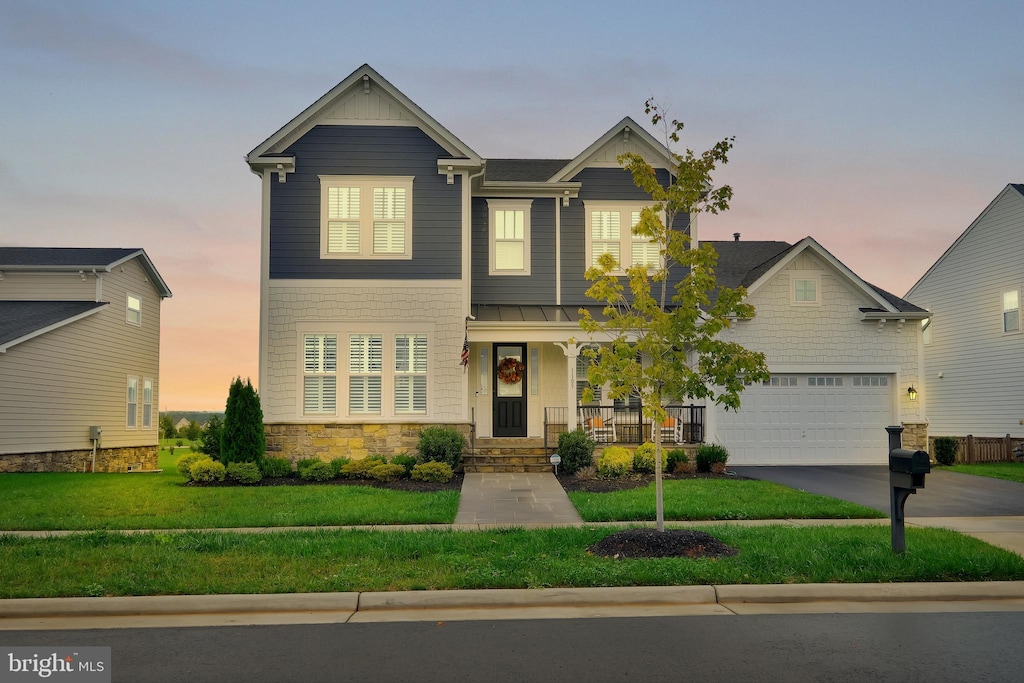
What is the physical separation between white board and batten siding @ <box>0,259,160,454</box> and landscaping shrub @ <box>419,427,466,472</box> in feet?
38.0

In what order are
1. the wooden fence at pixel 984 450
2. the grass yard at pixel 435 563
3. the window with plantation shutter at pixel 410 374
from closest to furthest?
1. the grass yard at pixel 435 563
2. the window with plantation shutter at pixel 410 374
3. the wooden fence at pixel 984 450

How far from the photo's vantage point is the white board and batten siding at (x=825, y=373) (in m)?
21.9

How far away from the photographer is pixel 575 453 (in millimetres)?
18297

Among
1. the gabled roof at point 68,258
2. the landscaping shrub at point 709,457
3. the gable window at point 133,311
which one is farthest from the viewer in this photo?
the gable window at point 133,311

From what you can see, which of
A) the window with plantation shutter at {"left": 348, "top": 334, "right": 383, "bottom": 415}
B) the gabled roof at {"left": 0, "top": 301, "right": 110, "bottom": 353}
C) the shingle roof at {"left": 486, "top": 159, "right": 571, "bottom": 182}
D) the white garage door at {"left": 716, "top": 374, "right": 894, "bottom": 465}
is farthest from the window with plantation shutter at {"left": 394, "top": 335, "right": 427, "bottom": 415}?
the gabled roof at {"left": 0, "top": 301, "right": 110, "bottom": 353}

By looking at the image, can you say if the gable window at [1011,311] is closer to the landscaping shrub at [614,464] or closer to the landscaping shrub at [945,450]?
the landscaping shrub at [945,450]

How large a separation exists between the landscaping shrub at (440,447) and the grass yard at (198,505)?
2330 millimetres

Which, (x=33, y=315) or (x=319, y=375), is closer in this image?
(x=319, y=375)

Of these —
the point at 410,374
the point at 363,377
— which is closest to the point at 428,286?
the point at 410,374

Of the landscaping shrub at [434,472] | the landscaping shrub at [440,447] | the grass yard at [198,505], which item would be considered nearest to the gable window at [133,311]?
the grass yard at [198,505]

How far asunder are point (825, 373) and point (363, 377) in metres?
12.2

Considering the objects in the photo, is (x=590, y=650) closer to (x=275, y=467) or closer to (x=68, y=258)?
(x=275, y=467)

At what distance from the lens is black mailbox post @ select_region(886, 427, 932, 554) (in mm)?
8789

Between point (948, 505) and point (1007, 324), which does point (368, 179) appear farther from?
point (1007, 324)
